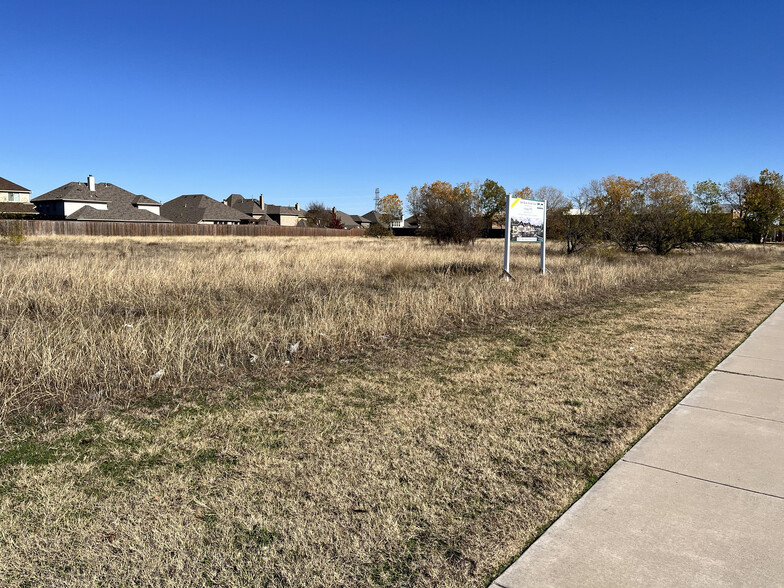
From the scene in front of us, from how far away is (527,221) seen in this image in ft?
49.5

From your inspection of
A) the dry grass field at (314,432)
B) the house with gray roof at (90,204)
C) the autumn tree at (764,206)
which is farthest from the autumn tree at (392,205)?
the dry grass field at (314,432)

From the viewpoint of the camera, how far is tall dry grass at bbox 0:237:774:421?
5328 millimetres

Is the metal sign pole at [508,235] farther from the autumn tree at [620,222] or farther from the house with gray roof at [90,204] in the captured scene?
the house with gray roof at [90,204]

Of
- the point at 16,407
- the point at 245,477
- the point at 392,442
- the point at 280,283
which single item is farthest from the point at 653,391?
the point at 280,283

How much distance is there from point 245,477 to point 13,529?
1.24 m

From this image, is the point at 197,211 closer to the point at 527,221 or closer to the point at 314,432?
the point at 527,221

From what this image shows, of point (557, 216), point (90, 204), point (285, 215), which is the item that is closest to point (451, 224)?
point (557, 216)

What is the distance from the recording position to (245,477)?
347 cm

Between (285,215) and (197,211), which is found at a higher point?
(285,215)

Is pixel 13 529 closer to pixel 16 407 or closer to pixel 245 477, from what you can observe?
pixel 245 477

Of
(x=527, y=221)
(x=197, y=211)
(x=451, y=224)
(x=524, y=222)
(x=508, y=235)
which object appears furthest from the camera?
(x=197, y=211)

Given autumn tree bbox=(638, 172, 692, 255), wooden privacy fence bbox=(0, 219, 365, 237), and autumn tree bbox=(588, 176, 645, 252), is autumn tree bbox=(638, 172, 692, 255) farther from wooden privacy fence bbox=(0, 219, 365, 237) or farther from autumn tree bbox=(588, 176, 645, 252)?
wooden privacy fence bbox=(0, 219, 365, 237)

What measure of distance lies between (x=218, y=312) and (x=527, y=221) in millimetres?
9331

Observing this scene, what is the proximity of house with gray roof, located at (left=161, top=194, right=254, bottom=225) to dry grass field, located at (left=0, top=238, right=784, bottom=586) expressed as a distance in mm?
66565
